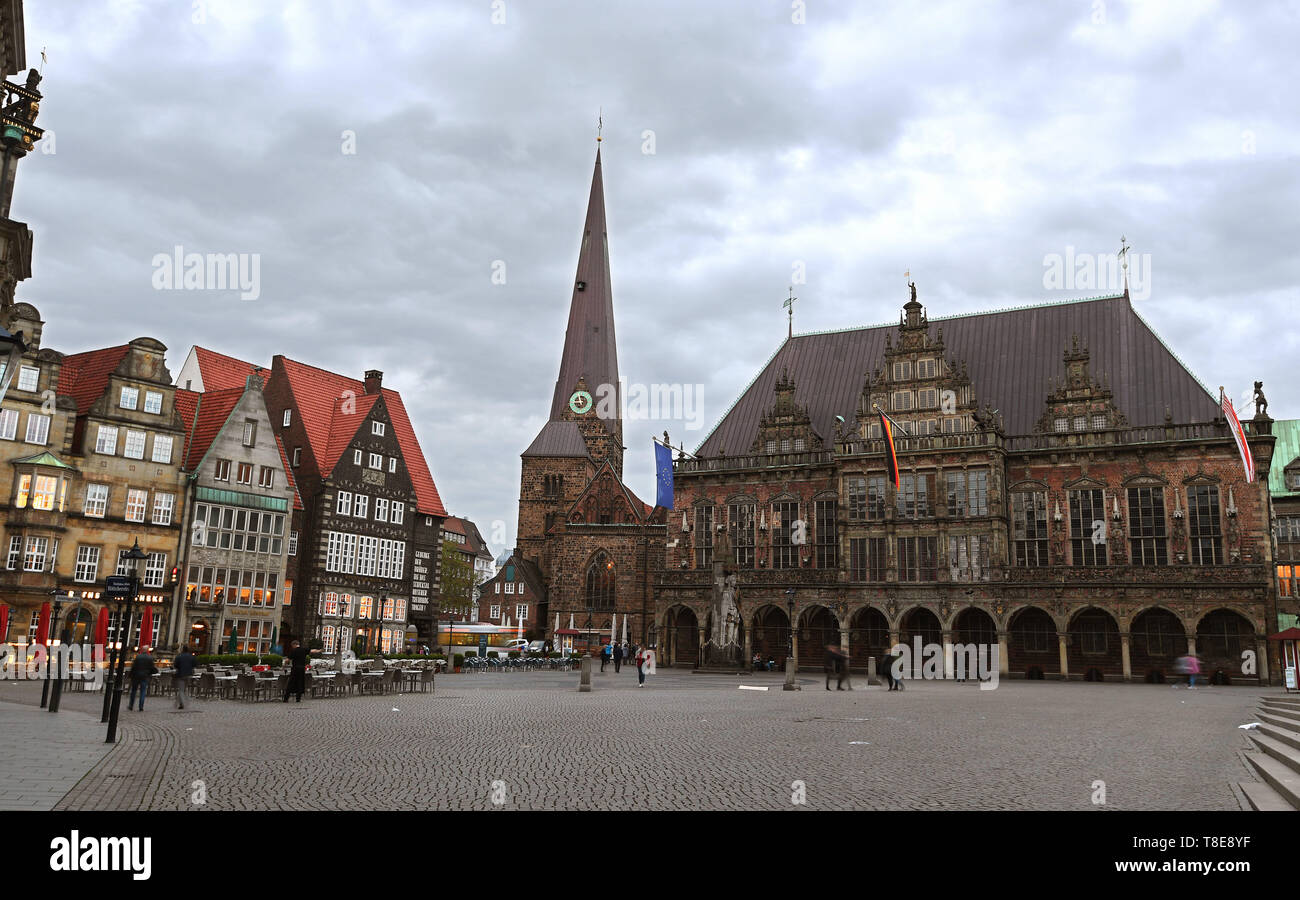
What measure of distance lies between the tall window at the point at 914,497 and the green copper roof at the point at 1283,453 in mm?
28817

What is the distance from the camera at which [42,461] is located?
1471 inches

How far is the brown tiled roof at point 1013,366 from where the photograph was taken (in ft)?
163

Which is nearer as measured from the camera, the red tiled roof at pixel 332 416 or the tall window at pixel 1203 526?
the tall window at pixel 1203 526

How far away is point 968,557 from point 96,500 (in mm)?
40991

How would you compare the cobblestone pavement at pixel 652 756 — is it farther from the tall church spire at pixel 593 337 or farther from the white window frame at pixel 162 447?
the tall church spire at pixel 593 337

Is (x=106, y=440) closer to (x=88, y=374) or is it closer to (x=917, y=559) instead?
(x=88, y=374)

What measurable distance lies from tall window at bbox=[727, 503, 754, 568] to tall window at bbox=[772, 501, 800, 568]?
1.53 meters

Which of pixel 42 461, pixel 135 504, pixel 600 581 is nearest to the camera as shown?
pixel 42 461

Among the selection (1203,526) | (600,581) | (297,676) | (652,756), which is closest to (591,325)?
(600,581)

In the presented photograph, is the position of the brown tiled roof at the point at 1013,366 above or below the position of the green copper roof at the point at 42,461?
above

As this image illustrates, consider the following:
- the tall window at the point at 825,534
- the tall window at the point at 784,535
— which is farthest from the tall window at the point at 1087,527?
the tall window at the point at 784,535

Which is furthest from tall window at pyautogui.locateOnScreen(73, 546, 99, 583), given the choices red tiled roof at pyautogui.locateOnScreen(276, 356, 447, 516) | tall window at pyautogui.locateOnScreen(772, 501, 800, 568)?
tall window at pyautogui.locateOnScreen(772, 501, 800, 568)

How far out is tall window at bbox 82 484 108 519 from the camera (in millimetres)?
39625

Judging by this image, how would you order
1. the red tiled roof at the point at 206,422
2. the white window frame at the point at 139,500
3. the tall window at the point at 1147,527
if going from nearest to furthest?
1. the white window frame at the point at 139,500
2. the red tiled roof at the point at 206,422
3. the tall window at the point at 1147,527
